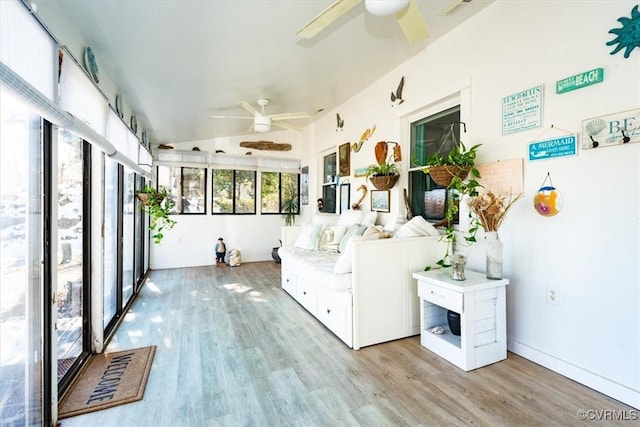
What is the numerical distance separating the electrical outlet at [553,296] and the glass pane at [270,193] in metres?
5.22

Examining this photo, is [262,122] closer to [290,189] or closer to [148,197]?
[148,197]

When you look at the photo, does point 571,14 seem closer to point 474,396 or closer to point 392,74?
point 392,74

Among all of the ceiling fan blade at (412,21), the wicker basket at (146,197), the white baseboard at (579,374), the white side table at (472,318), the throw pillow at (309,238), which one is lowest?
the white baseboard at (579,374)

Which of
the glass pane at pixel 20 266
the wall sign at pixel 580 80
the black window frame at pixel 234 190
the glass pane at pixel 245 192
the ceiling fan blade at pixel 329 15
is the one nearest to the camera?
the glass pane at pixel 20 266

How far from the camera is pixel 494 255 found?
231cm

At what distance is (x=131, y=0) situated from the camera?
184 cm

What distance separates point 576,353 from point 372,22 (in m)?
2.92

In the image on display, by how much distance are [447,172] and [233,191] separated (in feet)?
15.5

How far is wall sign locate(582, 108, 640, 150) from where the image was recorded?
174 cm

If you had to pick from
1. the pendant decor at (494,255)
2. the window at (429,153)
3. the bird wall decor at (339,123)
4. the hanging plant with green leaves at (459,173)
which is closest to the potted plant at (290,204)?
the bird wall decor at (339,123)

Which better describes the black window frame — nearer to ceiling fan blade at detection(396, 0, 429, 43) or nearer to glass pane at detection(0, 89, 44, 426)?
glass pane at detection(0, 89, 44, 426)

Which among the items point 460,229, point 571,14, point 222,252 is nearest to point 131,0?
point 571,14

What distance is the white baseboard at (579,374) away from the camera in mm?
1759

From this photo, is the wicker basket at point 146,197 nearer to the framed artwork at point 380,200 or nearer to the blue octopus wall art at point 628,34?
the framed artwork at point 380,200
